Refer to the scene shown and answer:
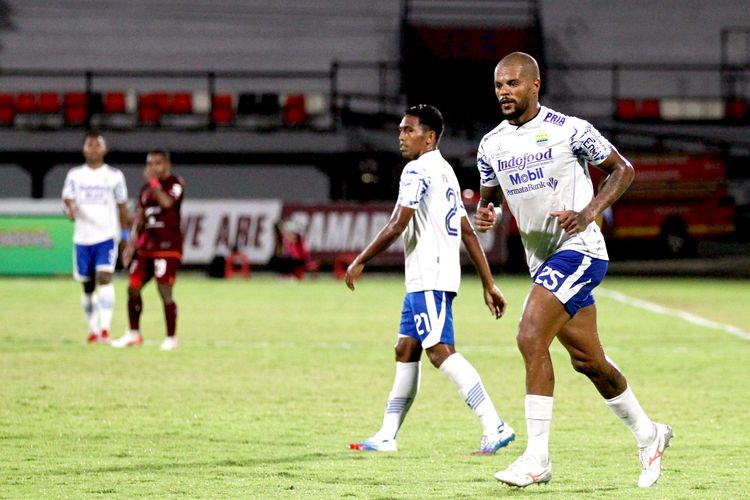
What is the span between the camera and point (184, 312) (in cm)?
1933

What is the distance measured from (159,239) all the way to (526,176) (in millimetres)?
7800

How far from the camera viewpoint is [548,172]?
7012 mm

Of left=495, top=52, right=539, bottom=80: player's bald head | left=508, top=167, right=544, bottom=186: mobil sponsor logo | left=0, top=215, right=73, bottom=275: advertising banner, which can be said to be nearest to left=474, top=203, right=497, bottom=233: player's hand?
left=508, top=167, right=544, bottom=186: mobil sponsor logo

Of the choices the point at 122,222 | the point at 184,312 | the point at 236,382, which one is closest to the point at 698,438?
the point at 236,382

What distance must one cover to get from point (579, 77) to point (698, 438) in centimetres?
2897

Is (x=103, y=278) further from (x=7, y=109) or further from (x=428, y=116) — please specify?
(x=7, y=109)

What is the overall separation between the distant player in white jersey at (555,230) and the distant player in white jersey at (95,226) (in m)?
8.57

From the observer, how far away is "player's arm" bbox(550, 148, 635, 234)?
678cm

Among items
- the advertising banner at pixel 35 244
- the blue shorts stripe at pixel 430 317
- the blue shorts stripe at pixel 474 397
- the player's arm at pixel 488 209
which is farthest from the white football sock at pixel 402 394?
the advertising banner at pixel 35 244

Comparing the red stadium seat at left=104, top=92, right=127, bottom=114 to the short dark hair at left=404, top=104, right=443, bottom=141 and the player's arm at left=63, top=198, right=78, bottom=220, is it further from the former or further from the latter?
the short dark hair at left=404, top=104, right=443, bottom=141

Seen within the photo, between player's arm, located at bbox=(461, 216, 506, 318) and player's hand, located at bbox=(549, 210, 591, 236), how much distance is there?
44.2 inches

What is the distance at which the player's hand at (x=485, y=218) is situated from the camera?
23.8ft

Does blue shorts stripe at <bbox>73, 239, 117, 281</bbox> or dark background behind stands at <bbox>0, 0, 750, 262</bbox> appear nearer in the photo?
blue shorts stripe at <bbox>73, 239, 117, 281</bbox>

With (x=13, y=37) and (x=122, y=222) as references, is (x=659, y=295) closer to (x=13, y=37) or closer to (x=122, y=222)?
(x=122, y=222)
